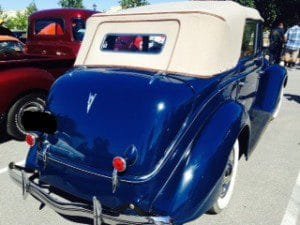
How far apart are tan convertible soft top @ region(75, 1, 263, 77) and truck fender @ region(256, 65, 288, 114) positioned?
138 cm

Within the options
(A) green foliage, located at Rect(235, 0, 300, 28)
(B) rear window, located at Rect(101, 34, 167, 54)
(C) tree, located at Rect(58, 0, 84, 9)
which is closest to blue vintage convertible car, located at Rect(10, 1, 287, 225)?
(B) rear window, located at Rect(101, 34, 167, 54)

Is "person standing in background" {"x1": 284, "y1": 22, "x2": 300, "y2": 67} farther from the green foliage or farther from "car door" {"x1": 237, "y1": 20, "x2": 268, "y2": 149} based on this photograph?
the green foliage

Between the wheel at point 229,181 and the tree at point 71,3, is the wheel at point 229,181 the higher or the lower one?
the higher one

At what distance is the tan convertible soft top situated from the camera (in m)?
3.36

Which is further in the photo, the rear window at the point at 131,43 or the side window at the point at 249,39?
the side window at the point at 249,39

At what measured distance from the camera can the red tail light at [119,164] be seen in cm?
271

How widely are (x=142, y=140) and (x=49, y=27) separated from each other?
527 cm

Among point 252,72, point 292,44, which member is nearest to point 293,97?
point 252,72

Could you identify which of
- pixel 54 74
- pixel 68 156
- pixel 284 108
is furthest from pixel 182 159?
pixel 284 108

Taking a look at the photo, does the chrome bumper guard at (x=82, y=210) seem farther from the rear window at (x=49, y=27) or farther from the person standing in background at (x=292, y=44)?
the person standing in background at (x=292, y=44)

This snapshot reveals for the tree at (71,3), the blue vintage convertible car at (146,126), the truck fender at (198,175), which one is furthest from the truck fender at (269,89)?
the tree at (71,3)

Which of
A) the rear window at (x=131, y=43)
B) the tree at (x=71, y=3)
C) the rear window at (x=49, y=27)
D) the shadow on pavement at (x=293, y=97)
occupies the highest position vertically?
the rear window at (x=131, y=43)

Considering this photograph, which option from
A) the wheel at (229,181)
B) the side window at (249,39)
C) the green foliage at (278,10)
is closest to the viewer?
the wheel at (229,181)

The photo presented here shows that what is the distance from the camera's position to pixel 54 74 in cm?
562
